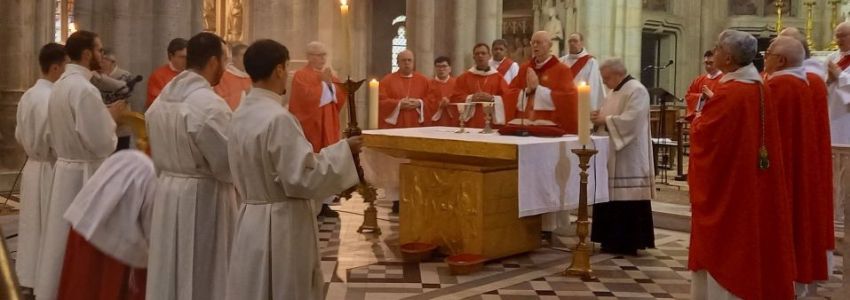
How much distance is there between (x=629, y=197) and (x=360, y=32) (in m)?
12.1

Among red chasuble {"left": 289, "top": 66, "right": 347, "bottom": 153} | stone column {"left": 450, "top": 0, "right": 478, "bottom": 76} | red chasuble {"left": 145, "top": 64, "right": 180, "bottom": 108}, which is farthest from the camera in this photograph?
stone column {"left": 450, "top": 0, "right": 478, "bottom": 76}

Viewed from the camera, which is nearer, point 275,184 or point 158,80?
point 275,184

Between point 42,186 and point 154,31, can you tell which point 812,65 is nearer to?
point 42,186

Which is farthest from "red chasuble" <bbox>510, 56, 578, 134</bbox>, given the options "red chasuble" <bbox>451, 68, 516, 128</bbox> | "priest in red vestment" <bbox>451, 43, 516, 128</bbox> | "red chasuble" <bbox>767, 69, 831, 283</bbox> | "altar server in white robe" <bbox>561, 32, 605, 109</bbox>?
"red chasuble" <bbox>767, 69, 831, 283</bbox>

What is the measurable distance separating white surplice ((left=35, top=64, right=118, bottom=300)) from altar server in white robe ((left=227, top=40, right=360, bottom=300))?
6.36 ft

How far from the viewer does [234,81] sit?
7988 mm

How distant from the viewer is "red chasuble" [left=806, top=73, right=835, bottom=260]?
18.1 feet

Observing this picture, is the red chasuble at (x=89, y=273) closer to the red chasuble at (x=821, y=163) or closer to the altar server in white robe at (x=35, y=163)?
the altar server in white robe at (x=35, y=163)

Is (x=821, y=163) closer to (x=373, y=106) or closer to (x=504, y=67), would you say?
(x=373, y=106)

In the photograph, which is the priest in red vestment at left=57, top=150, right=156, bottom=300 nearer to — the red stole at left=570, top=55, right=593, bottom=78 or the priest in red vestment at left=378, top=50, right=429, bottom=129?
the red stole at left=570, top=55, right=593, bottom=78

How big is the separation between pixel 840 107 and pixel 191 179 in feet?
20.4

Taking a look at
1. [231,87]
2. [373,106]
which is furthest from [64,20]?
[373,106]

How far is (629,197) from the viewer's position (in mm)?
7152

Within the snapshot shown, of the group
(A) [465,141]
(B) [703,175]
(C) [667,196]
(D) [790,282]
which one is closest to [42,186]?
(A) [465,141]
